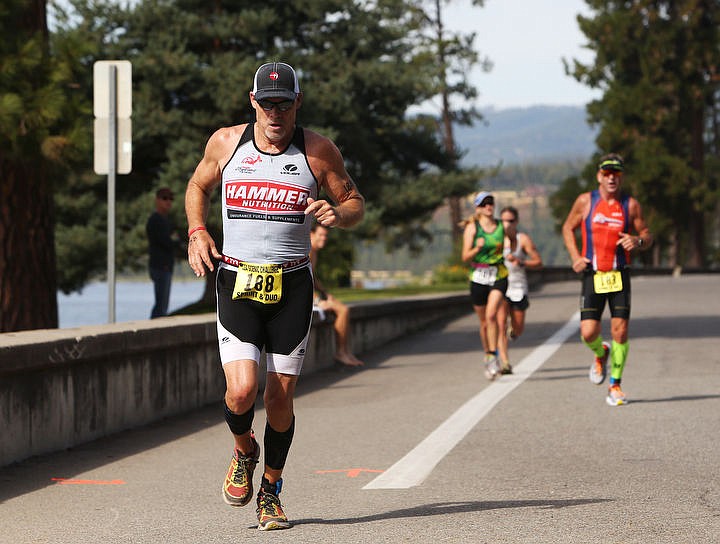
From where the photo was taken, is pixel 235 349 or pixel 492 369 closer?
pixel 235 349

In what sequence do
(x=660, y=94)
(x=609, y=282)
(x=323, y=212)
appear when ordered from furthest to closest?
(x=660, y=94)
(x=609, y=282)
(x=323, y=212)

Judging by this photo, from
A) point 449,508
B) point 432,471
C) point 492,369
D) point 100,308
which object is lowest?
point 100,308

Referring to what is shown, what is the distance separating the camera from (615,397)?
443 inches

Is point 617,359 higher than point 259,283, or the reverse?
point 259,283

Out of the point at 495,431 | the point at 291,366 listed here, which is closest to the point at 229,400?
the point at 291,366

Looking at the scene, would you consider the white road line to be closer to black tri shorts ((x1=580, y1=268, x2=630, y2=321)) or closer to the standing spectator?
black tri shorts ((x1=580, y1=268, x2=630, y2=321))

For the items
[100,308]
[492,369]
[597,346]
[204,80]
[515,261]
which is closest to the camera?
[597,346]

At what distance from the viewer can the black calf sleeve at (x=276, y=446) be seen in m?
6.49

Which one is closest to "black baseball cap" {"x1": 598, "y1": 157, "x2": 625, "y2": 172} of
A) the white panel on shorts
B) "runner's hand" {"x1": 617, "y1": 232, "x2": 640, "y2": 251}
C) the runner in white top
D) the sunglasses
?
"runner's hand" {"x1": 617, "y1": 232, "x2": 640, "y2": 251}

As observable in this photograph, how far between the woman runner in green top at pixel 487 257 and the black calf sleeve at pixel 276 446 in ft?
25.4

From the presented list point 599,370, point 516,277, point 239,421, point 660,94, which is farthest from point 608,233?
point 660,94

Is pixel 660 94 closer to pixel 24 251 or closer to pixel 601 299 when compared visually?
pixel 24 251

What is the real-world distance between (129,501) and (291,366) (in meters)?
1.47

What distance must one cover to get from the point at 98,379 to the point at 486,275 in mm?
5703
